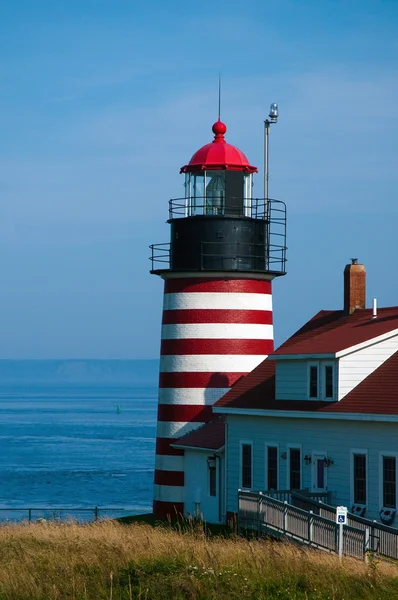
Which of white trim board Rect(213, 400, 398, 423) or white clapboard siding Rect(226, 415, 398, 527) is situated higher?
white trim board Rect(213, 400, 398, 423)

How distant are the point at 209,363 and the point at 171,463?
10.4 feet

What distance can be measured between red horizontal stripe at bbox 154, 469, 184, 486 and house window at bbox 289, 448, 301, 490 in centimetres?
564

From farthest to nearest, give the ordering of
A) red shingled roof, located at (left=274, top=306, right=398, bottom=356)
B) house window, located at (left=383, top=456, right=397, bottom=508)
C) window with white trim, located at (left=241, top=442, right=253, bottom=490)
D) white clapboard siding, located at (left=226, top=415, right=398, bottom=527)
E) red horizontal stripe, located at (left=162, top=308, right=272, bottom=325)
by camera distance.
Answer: red horizontal stripe, located at (left=162, top=308, right=272, bottom=325)
window with white trim, located at (left=241, top=442, right=253, bottom=490)
red shingled roof, located at (left=274, top=306, right=398, bottom=356)
white clapboard siding, located at (left=226, top=415, right=398, bottom=527)
house window, located at (left=383, top=456, right=397, bottom=508)

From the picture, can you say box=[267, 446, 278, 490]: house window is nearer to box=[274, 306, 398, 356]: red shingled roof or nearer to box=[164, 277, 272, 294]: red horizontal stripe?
box=[274, 306, 398, 356]: red shingled roof

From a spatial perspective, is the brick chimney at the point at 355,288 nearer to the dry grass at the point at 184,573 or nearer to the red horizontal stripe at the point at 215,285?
the red horizontal stripe at the point at 215,285

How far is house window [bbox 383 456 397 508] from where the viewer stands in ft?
81.6

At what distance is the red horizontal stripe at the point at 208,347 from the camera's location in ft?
109

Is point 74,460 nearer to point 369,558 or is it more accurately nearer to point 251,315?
point 251,315

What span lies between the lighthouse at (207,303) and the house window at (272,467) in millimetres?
3980

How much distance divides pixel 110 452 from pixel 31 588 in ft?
264

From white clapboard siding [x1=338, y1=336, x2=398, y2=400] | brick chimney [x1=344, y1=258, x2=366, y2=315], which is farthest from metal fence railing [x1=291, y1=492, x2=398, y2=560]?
brick chimney [x1=344, y1=258, x2=366, y2=315]

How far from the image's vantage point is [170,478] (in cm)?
3356

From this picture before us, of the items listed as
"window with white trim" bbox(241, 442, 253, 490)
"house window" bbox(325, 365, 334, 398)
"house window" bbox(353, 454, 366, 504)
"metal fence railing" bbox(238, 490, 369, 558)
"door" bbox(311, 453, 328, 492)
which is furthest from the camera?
"window with white trim" bbox(241, 442, 253, 490)

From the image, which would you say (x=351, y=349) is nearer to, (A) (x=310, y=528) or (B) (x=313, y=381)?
(B) (x=313, y=381)
